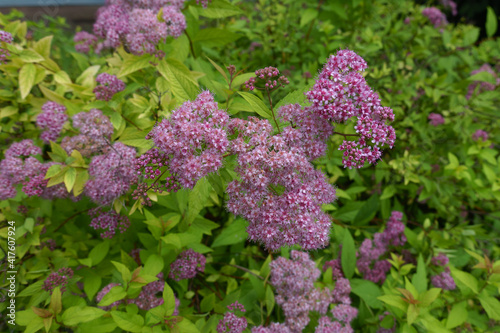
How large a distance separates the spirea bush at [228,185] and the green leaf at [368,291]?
0.06 feet

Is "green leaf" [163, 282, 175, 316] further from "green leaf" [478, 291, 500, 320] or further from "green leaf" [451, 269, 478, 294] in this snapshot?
"green leaf" [478, 291, 500, 320]

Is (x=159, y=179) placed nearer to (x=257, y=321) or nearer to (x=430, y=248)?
(x=257, y=321)

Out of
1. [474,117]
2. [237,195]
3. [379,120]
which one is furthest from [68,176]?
[474,117]

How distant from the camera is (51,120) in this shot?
236cm

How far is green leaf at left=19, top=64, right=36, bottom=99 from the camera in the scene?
235cm

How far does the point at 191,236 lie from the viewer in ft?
6.81

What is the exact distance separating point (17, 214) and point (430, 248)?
3.61 m

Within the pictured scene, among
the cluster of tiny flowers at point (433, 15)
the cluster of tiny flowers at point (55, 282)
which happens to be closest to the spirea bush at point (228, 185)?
the cluster of tiny flowers at point (55, 282)

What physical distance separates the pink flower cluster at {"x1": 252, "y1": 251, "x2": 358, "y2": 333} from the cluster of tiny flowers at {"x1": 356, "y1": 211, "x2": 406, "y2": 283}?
22.9 inches

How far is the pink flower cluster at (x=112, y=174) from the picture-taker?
6.32 feet

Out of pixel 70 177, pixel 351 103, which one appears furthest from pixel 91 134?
pixel 351 103

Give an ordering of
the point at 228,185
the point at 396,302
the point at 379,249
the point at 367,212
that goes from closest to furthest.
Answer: the point at 228,185 → the point at 396,302 → the point at 379,249 → the point at 367,212

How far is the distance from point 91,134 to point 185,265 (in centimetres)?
120

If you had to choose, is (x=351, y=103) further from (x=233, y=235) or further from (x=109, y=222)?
(x=109, y=222)
